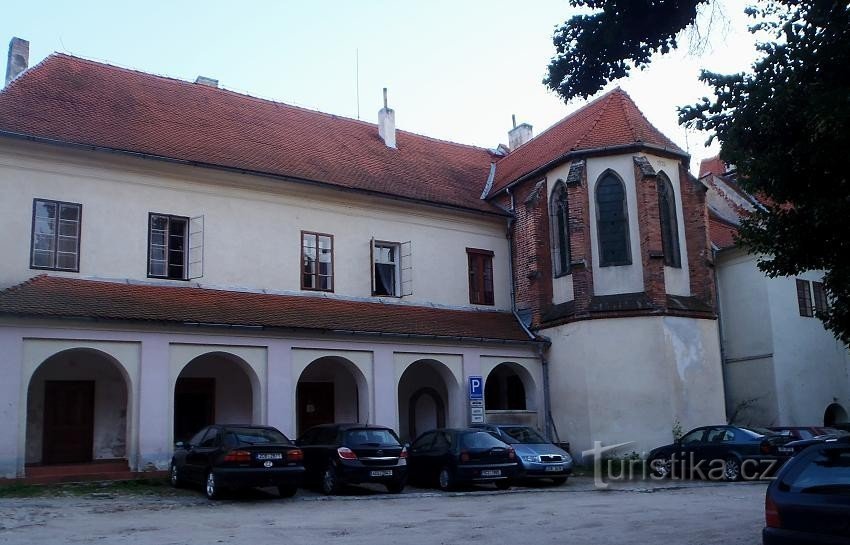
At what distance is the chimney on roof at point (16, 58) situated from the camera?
2384cm

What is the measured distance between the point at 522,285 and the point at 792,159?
690 inches

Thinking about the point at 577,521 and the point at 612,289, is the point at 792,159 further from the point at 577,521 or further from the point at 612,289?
the point at 612,289

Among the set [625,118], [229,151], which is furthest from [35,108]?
[625,118]

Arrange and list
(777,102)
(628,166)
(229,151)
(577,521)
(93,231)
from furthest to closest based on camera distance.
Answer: (628,166) → (229,151) → (93,231) → (577,521) → (777,102)

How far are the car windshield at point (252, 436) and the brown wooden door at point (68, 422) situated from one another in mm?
5675

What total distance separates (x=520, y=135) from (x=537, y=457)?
17.6m

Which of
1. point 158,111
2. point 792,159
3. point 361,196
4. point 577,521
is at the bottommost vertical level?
point 577,521

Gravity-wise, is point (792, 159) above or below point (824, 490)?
above

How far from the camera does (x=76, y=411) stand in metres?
20.6

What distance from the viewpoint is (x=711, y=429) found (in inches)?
833

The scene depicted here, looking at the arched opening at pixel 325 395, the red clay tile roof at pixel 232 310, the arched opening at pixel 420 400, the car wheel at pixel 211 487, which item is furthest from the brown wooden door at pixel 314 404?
the car wheel at pixel 211 487

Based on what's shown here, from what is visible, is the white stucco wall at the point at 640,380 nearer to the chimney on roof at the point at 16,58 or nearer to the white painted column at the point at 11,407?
the white painted column at the point at 11,407

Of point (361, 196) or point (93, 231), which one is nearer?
point (93, 231)

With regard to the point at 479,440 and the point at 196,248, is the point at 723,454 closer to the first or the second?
the point at 479,440
